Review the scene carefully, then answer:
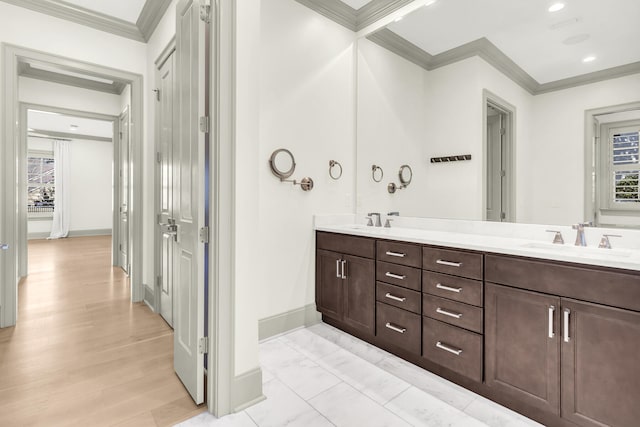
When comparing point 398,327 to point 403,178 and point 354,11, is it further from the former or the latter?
point 354,11

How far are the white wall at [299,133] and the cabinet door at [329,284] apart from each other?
3.1 inches

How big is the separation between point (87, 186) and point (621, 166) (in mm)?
10447

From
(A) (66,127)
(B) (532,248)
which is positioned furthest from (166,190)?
(A) (66,127)

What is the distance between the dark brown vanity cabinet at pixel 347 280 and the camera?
7.84 ft

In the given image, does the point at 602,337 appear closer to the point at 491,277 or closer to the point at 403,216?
the point at 491,277

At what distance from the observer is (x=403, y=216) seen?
2.86 m

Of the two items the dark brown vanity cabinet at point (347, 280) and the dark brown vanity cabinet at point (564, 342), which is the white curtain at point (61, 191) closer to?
the dark brown vanity cabinet at point (347, 280)

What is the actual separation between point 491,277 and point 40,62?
13.1 ft

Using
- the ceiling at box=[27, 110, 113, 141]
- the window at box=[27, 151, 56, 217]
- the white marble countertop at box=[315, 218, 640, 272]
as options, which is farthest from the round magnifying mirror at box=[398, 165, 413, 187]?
the window at box=[27, 151, 56, 217]

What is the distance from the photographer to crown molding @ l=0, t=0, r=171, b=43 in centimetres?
279

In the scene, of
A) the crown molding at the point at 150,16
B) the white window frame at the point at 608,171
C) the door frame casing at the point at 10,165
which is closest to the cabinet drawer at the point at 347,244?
the white window frame at the point at 608,171

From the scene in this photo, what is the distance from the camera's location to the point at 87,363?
2168 mm

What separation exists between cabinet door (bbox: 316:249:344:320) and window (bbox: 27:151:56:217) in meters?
8.66

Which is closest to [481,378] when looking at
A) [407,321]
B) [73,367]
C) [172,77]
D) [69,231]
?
[407,321]
